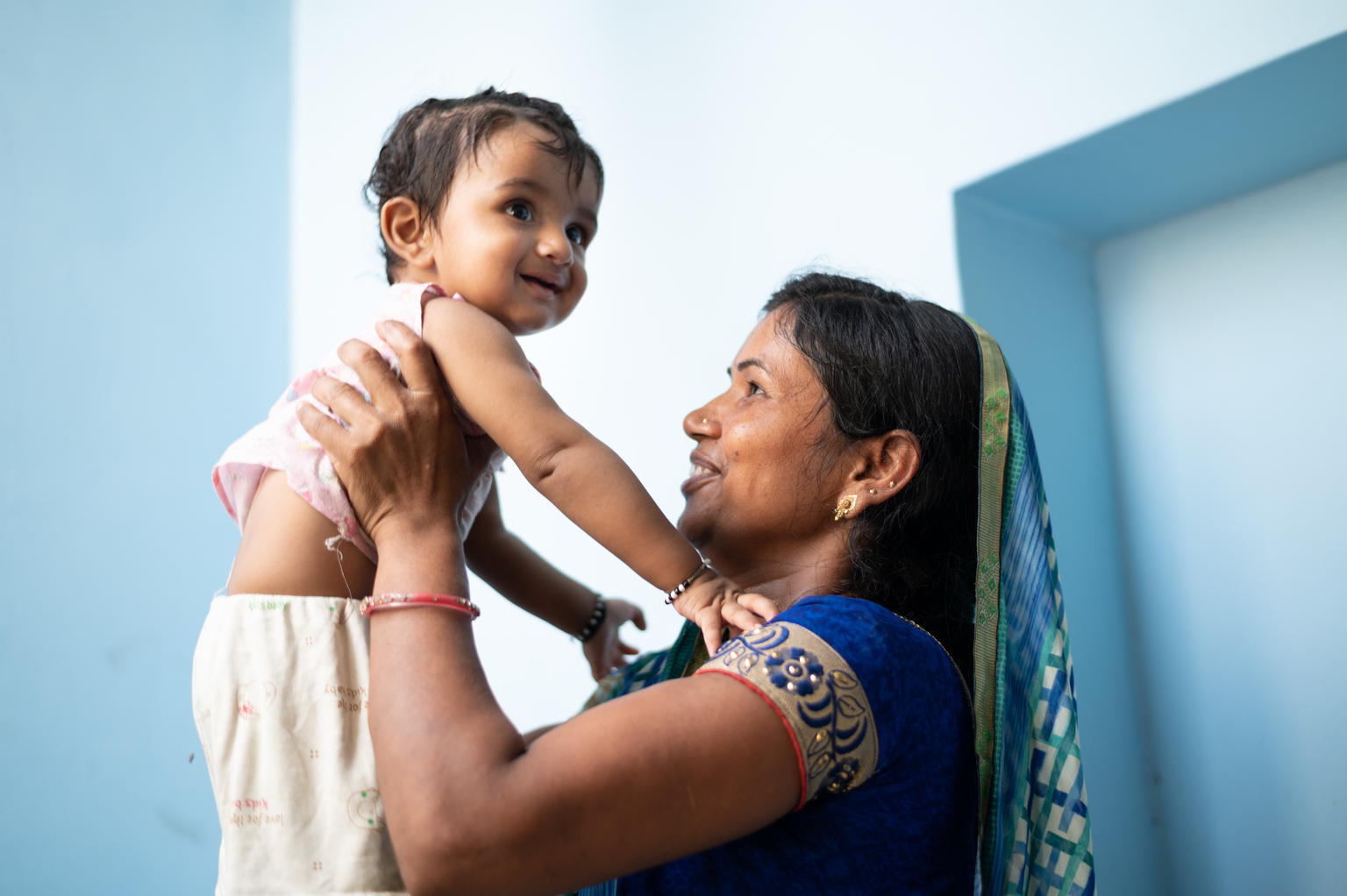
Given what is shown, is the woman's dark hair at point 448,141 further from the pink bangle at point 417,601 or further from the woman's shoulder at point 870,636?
the woman's shoulder at point 870,636

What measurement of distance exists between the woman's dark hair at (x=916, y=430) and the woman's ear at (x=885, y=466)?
0.05ft

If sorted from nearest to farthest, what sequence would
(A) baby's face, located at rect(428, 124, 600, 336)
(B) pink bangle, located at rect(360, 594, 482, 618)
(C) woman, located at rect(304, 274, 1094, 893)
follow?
1. (C) woman, located at rect(304, 274, 1094, 893)
2. (B) pink bangle, located at rect(360, 594, 482, 618)
3. (A) baby's face, located at rect(428, 124, 600, 336)

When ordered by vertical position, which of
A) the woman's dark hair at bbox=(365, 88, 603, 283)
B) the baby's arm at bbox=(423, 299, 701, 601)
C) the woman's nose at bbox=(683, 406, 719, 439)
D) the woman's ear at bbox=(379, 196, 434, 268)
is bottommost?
the baby's arm at bbox=(423, 299, 701, 601)

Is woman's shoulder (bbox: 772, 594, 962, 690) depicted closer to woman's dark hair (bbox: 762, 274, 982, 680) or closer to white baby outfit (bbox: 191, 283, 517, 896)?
woman's dark hair (bbox: 762, 274, 982, 680)

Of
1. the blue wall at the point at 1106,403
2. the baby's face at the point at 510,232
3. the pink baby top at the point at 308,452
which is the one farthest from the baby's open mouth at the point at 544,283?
the blue wall at the point at 1106,403

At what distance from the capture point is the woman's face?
4.72 feet

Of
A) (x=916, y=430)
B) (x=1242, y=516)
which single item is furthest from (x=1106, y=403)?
(x=916, y=430)

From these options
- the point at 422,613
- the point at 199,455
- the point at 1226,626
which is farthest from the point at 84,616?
the point at 1226,626

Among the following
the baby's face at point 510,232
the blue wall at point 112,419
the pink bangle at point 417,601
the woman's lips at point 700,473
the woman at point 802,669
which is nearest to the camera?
the woman at point 802,669

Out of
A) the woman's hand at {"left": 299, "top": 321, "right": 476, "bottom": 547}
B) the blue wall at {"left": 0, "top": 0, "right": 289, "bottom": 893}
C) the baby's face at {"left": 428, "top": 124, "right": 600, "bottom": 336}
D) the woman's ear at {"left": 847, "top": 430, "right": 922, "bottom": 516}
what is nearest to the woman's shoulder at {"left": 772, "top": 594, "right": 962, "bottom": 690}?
the woman's ear at {"left": 847, "top": 430, "right": 922, "bottom": 516}

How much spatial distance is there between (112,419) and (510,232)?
1621 mm

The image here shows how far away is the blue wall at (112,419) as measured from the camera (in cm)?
230

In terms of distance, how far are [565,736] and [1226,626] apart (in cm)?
145

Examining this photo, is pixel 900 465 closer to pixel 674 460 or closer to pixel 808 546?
pixel 808 546
